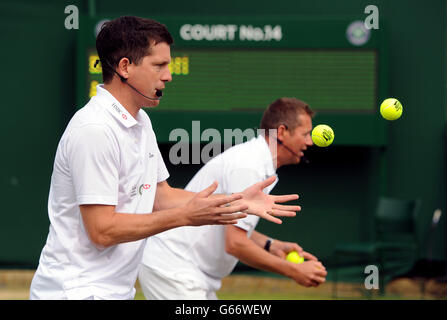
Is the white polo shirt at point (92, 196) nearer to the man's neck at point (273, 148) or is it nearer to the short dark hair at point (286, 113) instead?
the man's neck at point (273, 148)

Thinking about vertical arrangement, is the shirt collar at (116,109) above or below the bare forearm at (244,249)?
above

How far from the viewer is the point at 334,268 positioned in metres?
7.38

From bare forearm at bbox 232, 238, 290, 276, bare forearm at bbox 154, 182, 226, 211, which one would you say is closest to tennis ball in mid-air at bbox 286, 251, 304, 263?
bare forearm at bbox 232, 238, 290, 276

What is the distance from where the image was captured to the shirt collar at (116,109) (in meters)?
2.49

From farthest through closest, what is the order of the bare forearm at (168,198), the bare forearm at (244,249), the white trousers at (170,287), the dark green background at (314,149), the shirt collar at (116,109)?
the dark green background at (314,149), the white trousers at (170,287), the bare forearm at (244,249), the bare forearm at (168,198), the shirt collar at (116,109)

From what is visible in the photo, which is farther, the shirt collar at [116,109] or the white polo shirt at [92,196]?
the shirt collar at [116,109]

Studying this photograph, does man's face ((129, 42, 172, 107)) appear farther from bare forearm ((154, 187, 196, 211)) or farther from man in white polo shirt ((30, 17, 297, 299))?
bare forearm ((154, 187, 196, 211))

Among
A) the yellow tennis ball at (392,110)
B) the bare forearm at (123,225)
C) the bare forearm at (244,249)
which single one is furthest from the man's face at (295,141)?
the bare forearm at (123,225)

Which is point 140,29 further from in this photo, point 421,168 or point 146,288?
point 421,168

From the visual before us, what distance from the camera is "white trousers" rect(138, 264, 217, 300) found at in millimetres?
3602

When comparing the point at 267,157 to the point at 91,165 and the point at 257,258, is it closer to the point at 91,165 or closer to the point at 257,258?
the point at 257,258

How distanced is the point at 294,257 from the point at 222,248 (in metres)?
0.44

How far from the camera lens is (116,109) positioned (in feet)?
8.23

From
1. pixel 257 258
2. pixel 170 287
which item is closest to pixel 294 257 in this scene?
pixel 257 258
